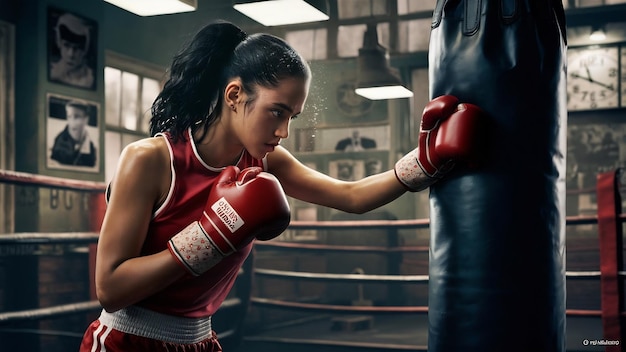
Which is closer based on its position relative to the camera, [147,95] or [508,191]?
[508,191]

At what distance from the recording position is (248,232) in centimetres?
103

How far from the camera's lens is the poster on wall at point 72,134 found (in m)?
4.64

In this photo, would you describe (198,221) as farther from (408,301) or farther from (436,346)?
(408,301)

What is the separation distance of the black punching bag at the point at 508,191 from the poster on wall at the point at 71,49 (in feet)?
13.4

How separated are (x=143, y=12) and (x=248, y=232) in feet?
8.82

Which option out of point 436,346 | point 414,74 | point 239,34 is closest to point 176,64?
point 239,34

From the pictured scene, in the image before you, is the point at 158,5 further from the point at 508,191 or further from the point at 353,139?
the point at 353,139

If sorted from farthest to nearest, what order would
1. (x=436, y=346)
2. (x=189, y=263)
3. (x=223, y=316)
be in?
(x=223, y=316) < (x=436, y=346) < (x=189, y=263)

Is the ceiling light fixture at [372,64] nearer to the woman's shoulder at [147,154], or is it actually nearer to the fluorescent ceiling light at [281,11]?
the fluorescent ceiling light at [281,11]

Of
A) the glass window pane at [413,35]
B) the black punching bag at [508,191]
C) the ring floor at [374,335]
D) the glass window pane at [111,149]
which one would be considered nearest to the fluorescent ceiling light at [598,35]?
the glass window pane at [413,35]

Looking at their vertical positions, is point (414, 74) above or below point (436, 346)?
above

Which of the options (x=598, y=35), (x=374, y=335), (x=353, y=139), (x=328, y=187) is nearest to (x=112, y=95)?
(x=353, y=139)

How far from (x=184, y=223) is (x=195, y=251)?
12 centimetres

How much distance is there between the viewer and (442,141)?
1136mm
